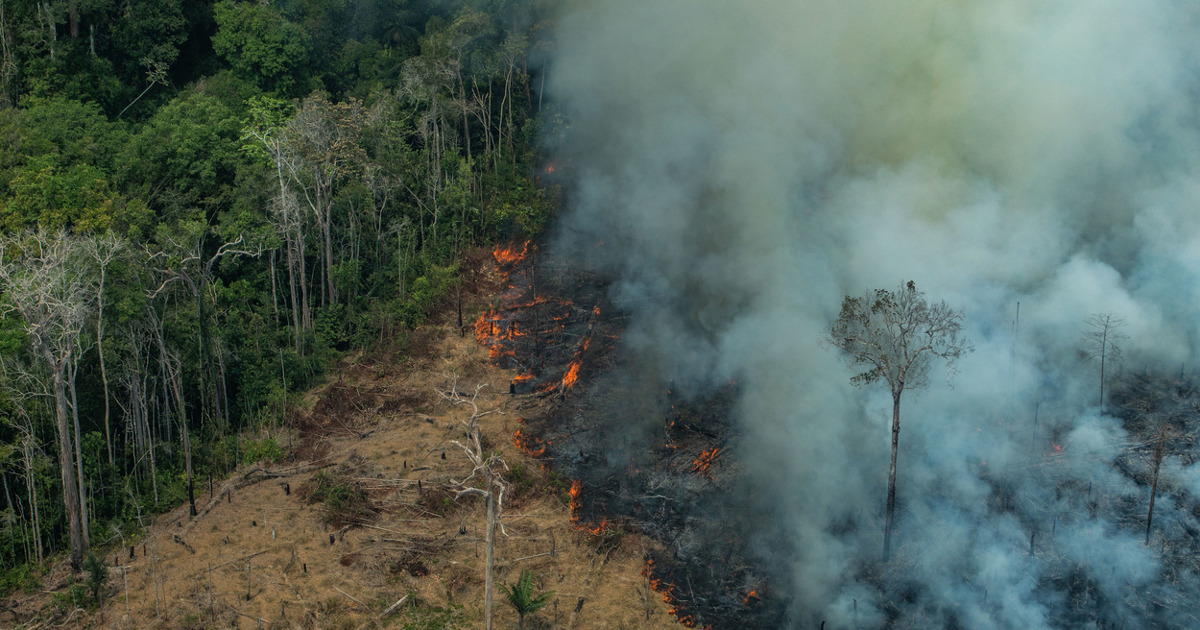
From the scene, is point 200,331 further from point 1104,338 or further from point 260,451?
point 1104,338

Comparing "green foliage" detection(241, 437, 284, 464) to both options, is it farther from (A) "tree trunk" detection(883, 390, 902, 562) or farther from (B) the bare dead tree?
(A) "tree trunk" detection(883, 390, 902, 562)

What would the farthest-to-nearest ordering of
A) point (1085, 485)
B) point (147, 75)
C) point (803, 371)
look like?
point (147, 75)
point (803, 371)
point (1085, 485)

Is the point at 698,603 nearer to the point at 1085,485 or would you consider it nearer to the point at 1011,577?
the point at 1011,577

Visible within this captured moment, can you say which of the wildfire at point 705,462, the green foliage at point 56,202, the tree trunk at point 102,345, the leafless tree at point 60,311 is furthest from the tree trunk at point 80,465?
the wildfire at point 705,462

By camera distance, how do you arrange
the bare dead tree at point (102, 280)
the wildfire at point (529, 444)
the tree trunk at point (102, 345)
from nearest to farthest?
the bare dead tree at point (102, 280) < the tree trunk at point (102, 345) < the wildfire at point (529, 444)

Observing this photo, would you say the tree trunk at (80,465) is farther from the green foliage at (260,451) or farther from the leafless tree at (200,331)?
the green foliage at (260,451)

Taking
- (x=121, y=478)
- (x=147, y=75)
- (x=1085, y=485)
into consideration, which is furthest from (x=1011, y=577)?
(x=147, y=75)

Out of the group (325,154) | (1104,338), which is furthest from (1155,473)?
(325,154)
